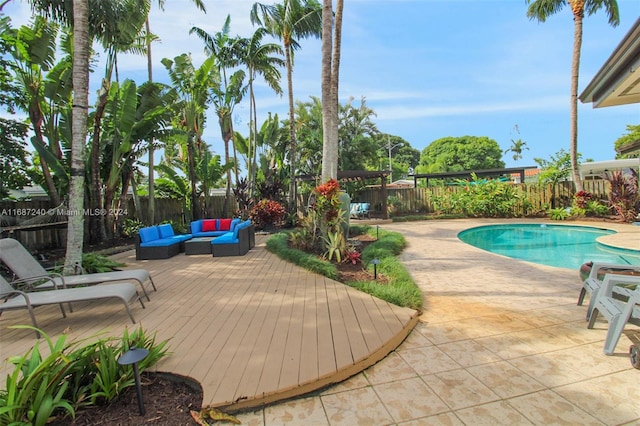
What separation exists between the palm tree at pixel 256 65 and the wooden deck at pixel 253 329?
10.8 metres

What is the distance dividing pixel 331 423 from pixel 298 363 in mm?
655

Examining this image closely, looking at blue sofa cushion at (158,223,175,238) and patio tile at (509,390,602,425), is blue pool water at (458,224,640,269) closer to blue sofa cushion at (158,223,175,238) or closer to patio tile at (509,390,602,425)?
patio tile at (509,390,602,425)

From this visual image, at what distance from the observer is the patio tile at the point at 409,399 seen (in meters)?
2.18

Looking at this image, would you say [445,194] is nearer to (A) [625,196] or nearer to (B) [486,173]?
(B) [486,173]

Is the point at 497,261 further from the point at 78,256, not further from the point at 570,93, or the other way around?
the point at 570,93

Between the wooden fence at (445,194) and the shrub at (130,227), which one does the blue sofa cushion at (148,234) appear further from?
the wooden fence at (445,194)

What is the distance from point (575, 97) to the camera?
15273 mm

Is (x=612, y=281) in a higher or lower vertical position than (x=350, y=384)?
higher

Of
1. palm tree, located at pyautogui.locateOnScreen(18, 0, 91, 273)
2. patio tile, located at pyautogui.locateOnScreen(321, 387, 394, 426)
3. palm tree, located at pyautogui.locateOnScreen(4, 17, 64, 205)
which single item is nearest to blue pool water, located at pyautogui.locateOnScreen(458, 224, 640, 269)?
patio tile, located at pyautogui.locateOnScreen(321, 387, 394, 426)

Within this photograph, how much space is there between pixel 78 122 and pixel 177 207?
9660 millimetres

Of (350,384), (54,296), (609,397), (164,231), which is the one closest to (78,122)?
(54,296)

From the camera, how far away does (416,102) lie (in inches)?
1238

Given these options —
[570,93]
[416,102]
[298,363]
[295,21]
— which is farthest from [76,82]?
[416,102]

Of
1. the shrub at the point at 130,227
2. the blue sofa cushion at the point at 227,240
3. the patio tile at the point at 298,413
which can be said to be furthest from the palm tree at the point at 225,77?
the patio tile at the point at 298,413
